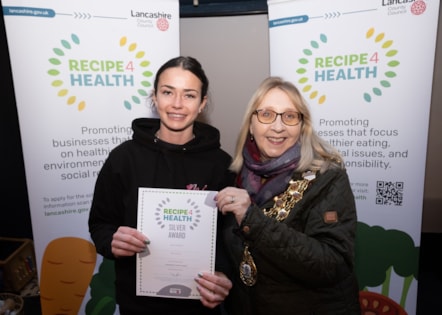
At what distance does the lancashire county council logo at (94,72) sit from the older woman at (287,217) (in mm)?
1210

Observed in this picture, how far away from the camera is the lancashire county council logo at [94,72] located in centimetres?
240

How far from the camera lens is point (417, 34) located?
93.7 inches

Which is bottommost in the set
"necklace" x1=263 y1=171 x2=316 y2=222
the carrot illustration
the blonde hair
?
the carrot illustration

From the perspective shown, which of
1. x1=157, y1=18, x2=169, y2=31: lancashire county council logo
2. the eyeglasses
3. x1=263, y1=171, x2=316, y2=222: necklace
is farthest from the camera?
x1=157, y1=18, x2=169, y2=31: lancashire county council logo

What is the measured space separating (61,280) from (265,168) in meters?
2.07

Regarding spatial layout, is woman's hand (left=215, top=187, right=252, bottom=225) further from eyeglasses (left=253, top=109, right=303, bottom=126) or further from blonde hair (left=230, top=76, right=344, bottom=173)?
eyeglasses (left=253, top=109, right=303, bottom=126)

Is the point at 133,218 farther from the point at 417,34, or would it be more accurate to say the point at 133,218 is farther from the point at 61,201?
the point at 417,34

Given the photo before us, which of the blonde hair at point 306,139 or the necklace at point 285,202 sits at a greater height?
the blonde hair at point 306,139

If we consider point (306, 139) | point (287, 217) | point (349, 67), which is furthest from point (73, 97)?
point (349, 67)

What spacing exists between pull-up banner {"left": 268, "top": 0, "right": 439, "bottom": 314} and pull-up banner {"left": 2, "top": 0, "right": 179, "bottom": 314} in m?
1.03

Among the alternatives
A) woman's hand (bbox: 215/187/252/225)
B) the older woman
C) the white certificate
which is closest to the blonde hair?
the older woman

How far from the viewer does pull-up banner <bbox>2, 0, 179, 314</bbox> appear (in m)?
2.34

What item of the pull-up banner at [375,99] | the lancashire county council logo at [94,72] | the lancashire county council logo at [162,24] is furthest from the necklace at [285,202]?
the lancashire county council logo at [162,24]

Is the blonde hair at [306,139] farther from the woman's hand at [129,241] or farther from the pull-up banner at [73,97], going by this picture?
the pull-up banner at [73,97]
